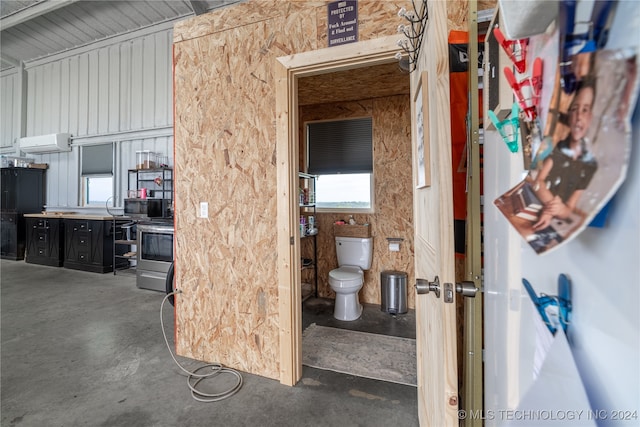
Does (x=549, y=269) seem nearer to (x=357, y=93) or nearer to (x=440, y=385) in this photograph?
(x=440, y=385)

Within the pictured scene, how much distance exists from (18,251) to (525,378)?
8.94 m

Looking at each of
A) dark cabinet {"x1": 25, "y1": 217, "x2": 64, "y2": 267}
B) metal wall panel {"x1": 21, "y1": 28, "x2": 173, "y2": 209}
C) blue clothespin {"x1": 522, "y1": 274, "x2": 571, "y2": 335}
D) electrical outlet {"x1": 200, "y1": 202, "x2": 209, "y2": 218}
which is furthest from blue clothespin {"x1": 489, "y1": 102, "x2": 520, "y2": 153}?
dark cabinet {"x1": 25, "y1": 217, "x2": 64, "y2": 267}

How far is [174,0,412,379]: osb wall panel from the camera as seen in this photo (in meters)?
1.98

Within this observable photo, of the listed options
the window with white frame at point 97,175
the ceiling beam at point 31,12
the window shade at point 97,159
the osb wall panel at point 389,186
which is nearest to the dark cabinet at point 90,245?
the window with white frame at point 97,175

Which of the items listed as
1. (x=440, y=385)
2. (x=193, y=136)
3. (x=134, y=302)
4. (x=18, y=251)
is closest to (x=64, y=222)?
(x=18, y=251)

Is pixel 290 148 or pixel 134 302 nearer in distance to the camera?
pixel 290 148

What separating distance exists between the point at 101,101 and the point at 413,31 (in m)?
7.06

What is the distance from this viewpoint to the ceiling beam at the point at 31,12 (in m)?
4.59

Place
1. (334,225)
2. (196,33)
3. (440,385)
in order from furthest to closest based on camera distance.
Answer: (334,225) < (196,33) < (440,385)

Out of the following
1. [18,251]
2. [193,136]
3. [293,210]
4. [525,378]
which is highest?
[193,136]

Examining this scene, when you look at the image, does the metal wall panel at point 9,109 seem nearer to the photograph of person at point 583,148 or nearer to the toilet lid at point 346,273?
the toilet lid at point 346,273

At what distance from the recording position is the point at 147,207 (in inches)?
187

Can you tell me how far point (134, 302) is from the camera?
145 inches

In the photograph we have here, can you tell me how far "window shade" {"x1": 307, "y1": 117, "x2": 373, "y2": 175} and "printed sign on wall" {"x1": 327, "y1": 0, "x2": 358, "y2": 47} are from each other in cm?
189
